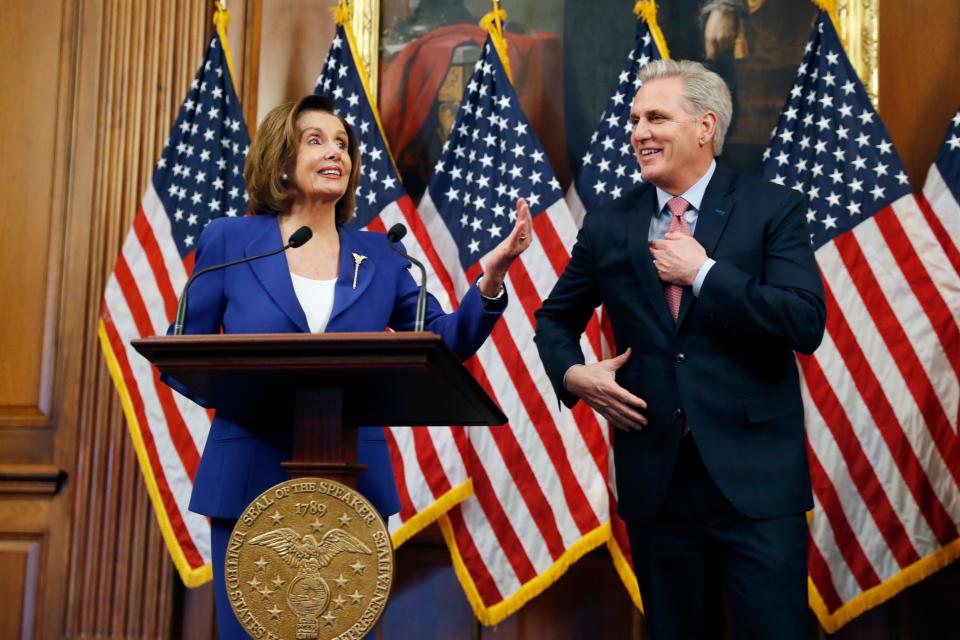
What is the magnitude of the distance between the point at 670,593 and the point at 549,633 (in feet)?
5.84

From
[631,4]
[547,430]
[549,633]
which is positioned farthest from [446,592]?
[631,4]

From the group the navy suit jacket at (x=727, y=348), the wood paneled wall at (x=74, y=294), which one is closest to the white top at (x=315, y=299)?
the navy suit jacket at (x=727, y=348)

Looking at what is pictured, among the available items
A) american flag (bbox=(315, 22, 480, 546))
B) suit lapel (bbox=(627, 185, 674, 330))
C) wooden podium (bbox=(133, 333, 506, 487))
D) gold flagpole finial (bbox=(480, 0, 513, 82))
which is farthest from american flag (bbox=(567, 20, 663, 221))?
wooden podium (bbox=(133, 333, 506, 487))

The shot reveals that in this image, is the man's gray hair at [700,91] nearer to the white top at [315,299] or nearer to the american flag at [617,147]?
the white top at [315,299]

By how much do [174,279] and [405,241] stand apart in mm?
955

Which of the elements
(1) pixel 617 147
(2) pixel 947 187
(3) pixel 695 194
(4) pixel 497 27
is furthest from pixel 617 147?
(3) pixel 695 194

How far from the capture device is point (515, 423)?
13.3 ft

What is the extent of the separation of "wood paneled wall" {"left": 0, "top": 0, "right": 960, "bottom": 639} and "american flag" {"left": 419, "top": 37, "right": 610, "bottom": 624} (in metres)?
0.26

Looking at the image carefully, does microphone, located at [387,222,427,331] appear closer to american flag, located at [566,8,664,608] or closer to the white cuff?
the white cuff

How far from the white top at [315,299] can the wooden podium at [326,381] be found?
0.25 meters

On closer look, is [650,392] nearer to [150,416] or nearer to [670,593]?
[670,593]

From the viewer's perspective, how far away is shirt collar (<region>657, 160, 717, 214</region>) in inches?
105

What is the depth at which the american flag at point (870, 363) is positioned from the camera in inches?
149

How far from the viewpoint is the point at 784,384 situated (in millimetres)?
2508
